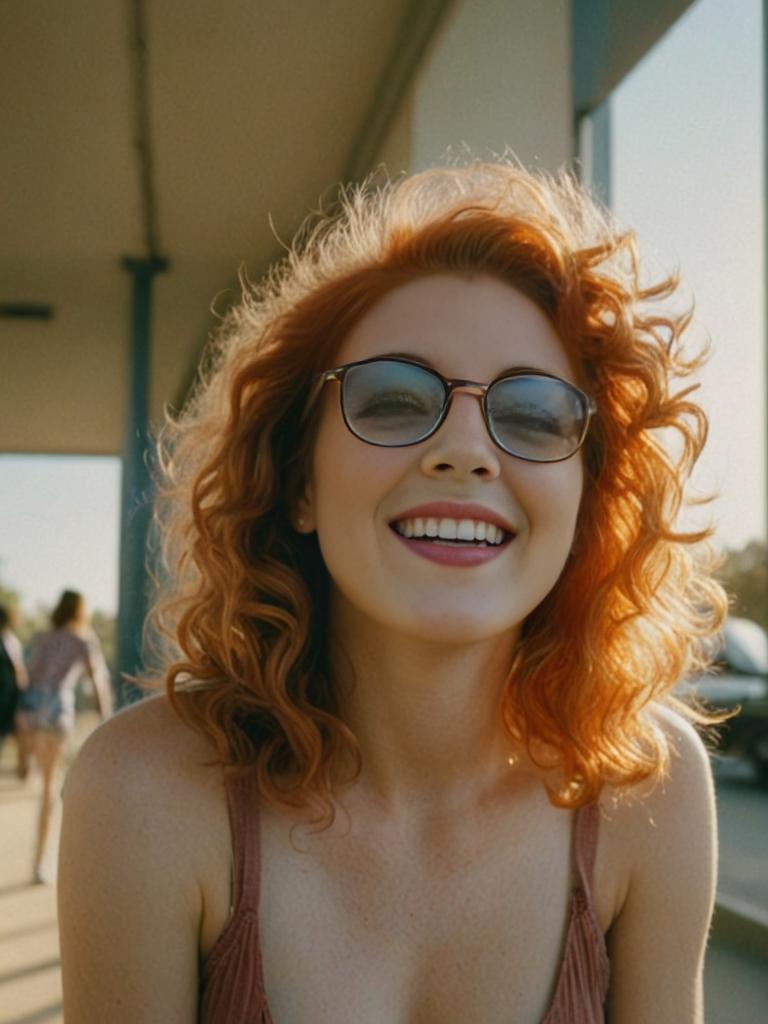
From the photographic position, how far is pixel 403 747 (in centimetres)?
141

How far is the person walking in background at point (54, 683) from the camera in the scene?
604 cm

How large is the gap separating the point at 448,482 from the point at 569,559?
0.35m

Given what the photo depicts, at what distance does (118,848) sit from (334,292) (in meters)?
0.74

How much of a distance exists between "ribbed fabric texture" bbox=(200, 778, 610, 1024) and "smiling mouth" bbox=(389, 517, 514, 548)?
1.26ft

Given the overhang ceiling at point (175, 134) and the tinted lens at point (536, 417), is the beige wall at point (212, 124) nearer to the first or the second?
the overhang ceiling at point (175, 134)

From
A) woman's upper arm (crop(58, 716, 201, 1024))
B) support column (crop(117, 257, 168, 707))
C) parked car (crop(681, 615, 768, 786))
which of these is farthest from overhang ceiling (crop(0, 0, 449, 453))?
parked car (crop(681, 615, 768, 786))

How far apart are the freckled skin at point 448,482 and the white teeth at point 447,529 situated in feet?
0.07

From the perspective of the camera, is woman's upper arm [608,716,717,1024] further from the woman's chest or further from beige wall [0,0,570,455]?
beige wall [0,0,570,455]

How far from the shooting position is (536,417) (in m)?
1.29

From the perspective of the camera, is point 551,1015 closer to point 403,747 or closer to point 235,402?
point 403,747

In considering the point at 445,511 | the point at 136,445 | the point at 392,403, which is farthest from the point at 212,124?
the point at 445,511

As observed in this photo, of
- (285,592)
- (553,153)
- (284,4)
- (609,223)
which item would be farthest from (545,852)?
(284,4)

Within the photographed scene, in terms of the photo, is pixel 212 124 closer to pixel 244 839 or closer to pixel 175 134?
pixel 175 134

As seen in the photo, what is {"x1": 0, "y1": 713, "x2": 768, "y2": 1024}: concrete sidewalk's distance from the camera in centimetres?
347
